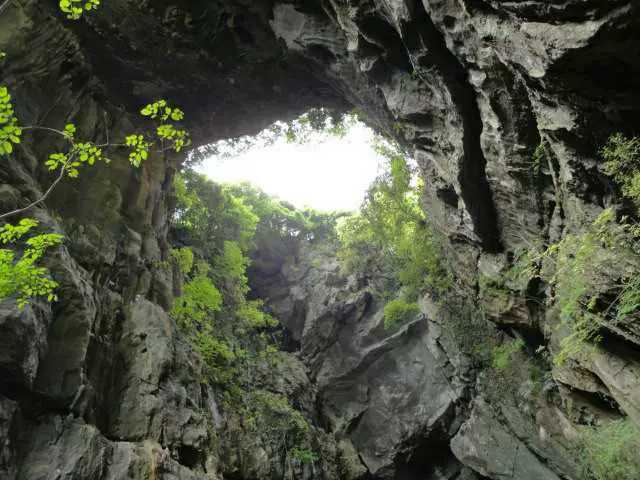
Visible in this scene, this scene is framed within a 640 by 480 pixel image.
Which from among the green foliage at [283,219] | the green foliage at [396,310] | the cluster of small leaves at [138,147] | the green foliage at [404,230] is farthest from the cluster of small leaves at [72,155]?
the green foliage at [283,219]

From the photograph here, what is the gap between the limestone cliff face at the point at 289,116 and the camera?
733cm

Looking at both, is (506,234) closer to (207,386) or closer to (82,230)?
(207,386)

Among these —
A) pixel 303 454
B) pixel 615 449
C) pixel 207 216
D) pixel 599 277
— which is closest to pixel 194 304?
pixel 207 216

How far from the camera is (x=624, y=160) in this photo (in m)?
6.50

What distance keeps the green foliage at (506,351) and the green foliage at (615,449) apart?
3059mm

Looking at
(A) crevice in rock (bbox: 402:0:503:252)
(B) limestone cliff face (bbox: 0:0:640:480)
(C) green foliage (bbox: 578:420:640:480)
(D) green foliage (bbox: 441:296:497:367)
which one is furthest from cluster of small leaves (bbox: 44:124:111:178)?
(D) green foliage (bbox: 441:296:497:367)

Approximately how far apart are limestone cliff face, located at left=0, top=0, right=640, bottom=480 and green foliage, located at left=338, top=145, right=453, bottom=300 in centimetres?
162

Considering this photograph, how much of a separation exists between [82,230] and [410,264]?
12.2m

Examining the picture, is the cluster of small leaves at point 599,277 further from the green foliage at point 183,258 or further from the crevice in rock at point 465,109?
the green foliage at point 183,258

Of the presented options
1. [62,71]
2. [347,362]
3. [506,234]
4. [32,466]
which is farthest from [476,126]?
[347,362]

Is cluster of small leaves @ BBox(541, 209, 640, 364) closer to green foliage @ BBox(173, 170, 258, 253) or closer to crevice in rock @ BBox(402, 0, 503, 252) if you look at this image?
crevice in rock @ BBox(402, 0, 503, 252)

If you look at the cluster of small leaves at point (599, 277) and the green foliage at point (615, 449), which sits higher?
the cluster of small leaves at point (599, 277)

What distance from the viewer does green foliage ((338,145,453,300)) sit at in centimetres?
1730

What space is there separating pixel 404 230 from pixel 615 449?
10677 mm
